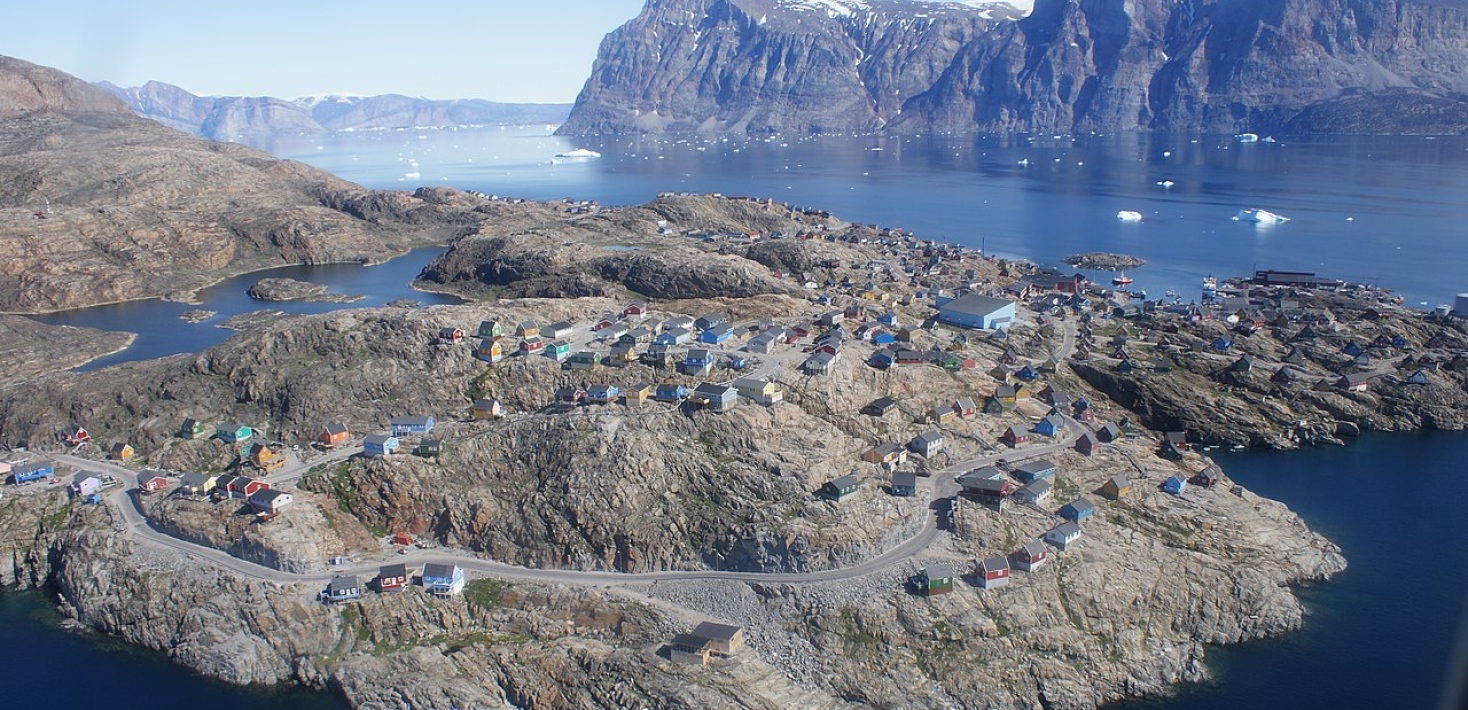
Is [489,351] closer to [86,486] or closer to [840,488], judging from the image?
[86,486]

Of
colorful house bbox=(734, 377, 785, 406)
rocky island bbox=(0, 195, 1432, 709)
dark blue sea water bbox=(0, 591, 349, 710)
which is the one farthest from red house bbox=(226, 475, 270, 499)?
colorful house bbox=(734, 377, 785, 406)

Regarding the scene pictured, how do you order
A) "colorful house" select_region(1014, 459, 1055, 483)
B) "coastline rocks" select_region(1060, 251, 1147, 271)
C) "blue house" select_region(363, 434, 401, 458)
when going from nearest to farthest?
"colorful house" select_region(1014, 459, 1055, 483)
"blue house" select_region(363, 434, 401, 458)
"coastline rocks" select_region(1060, 251, 1147, 271)

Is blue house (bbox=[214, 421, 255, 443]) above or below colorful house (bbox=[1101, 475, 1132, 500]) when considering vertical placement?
above

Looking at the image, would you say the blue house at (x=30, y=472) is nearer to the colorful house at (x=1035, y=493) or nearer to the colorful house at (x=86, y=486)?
the colorful house at (x=86, y=486)

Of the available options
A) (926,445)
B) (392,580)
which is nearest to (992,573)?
(926,445)

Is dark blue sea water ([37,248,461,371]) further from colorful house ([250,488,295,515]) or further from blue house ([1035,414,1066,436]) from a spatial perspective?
blue house ([1035,414,1066,436])

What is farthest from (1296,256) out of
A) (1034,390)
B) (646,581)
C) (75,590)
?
(75,590)
